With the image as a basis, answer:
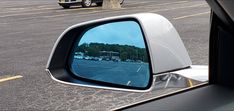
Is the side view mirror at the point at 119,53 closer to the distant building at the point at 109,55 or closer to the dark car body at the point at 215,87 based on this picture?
the distant building at the point at 109,55

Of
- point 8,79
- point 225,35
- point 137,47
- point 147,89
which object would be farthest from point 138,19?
point 8,79

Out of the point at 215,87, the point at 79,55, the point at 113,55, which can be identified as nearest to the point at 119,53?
the point at 113,55

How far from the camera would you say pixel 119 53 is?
6.33 feet

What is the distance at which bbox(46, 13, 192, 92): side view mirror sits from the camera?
1698mm

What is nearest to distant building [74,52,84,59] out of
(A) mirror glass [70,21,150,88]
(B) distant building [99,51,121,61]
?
(A) mirror glass [70,21,150,88]

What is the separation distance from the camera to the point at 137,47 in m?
1.81

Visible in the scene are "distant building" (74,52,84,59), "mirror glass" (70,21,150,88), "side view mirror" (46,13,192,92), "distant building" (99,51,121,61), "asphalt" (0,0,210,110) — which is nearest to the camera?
"side view mirror" (46,13,192,92)

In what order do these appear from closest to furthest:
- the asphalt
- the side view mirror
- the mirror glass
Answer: the side view mirror → the mirror glass → the asphalt

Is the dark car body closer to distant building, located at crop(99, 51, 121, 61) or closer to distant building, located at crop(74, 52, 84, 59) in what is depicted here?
distant building, located at crop(99, 51, 121, 61)

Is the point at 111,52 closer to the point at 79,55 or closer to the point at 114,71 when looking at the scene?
the point at 114,71

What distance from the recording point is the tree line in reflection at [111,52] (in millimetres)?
1817

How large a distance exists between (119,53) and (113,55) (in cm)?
3

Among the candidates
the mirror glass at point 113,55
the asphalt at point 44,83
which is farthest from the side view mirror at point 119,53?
the asphalt at point 44,83

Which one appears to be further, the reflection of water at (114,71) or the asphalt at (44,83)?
the asphalt at (44,83)
